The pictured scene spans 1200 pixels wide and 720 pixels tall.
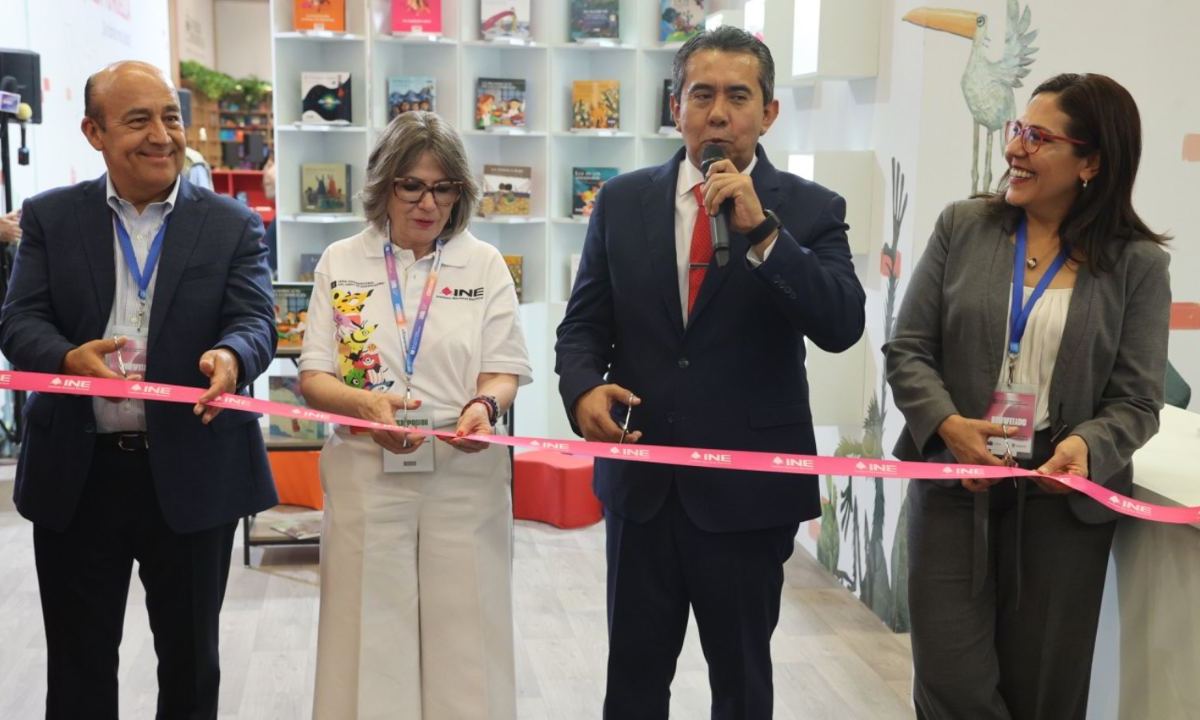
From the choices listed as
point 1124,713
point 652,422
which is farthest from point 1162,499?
point 652,422

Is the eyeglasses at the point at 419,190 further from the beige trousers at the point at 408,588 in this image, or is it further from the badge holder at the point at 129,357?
the badge holder at the point at 129,357

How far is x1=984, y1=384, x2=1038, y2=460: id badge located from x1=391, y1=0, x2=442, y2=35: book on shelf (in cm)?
489

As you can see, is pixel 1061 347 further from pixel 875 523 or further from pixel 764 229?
pixel 875 523

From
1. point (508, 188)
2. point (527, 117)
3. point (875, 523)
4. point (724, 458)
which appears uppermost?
point (527, 117)

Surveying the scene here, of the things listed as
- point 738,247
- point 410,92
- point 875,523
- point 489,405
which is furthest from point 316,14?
point 738,247

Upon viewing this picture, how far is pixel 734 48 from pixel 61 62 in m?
7.20

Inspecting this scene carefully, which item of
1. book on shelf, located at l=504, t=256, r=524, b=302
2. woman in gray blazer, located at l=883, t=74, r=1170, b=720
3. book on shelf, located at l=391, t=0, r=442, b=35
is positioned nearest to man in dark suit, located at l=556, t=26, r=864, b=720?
woman in gray blazer, located at l=883, t=74, r=1170, b=720

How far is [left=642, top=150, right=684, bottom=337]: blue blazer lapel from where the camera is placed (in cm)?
234

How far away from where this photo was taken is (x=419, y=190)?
8.09ft

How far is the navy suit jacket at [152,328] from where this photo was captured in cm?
246

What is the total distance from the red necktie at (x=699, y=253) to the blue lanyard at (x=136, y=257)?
3.65 feet

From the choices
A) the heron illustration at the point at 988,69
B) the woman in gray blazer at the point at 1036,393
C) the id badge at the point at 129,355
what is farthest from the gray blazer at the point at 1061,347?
the heron illustration at the point at 988,69

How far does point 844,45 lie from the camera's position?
4.63 metres

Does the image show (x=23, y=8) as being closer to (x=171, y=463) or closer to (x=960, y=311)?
(x=171, y=463)
